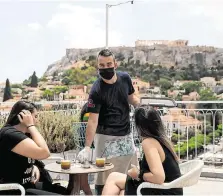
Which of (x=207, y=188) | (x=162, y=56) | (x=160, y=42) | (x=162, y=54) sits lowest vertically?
(x=207, y=188)

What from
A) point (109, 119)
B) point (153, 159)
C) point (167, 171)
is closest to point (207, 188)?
point (109, 119)

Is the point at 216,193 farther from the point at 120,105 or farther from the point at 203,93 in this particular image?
the point at 203,93

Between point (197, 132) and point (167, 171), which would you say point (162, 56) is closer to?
point (197, 132)

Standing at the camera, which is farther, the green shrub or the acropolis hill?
the acropolis hill

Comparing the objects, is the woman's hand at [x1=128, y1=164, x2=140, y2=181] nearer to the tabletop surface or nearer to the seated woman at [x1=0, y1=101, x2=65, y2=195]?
the tabletop surface

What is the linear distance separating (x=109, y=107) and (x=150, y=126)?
2.41ft

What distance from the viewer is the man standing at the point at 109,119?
310 centimetres

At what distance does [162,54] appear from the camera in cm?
7919

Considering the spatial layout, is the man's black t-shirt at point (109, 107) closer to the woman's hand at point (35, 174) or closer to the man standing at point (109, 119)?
the man standing at point (109, 119)

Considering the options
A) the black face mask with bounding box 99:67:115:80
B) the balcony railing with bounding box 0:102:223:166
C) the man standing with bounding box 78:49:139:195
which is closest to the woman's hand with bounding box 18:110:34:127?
the man standing with bounding box 78:49:139:195

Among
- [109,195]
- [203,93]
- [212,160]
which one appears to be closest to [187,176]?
[109,195]

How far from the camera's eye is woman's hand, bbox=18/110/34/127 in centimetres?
254

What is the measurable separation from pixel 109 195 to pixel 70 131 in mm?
2713

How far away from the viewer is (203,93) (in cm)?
5528
